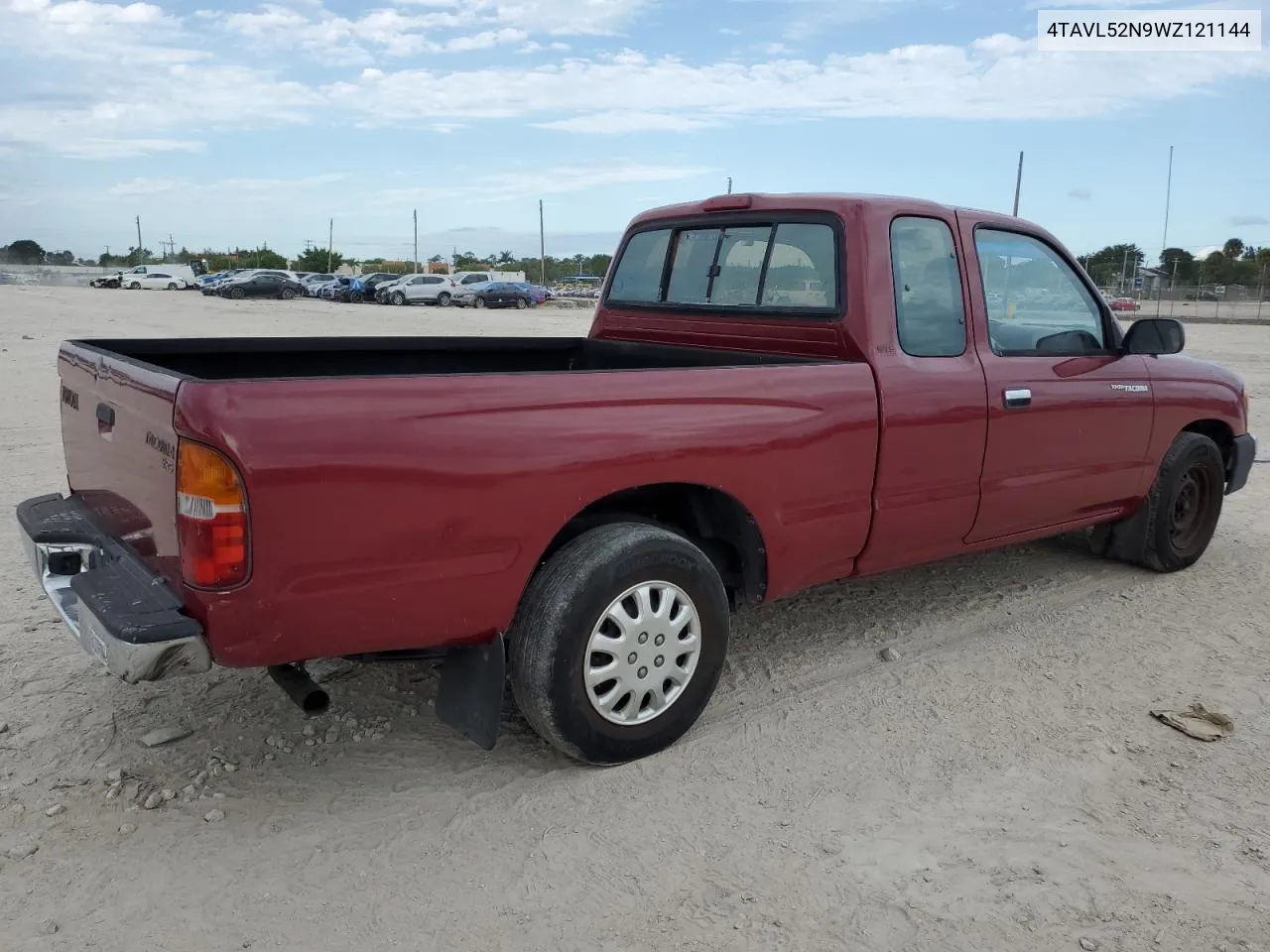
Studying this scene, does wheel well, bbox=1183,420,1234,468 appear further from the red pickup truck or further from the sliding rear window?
the sliding rear window

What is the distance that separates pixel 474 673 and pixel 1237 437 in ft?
15.5

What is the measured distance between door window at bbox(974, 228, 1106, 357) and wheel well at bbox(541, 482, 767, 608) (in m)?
1.54

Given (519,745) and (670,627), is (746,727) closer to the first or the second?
(670,627)

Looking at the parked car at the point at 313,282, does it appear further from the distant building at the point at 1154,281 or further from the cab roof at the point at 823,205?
the cab roof at the point at 823,205

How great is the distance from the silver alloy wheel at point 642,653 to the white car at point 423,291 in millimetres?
39106

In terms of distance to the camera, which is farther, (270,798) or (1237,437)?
(1237,437)

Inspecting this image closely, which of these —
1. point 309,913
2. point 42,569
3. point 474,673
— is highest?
point 42,569

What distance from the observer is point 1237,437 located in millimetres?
5762

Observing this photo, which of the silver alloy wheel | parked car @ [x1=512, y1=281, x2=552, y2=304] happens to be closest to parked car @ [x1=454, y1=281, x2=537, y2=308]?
parked car @ [x1=512, y1=281, x2=552, y2=304]

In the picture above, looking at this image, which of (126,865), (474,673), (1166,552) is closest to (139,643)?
(126,865)

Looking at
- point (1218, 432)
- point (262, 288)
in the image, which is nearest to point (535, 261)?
point (262, 288)

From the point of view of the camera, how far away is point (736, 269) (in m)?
4.52

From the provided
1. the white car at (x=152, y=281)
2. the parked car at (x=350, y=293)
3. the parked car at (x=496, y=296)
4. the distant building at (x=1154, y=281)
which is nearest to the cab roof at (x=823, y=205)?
the parked car at (x=496, y=296)

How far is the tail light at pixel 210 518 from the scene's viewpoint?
8.44ft
